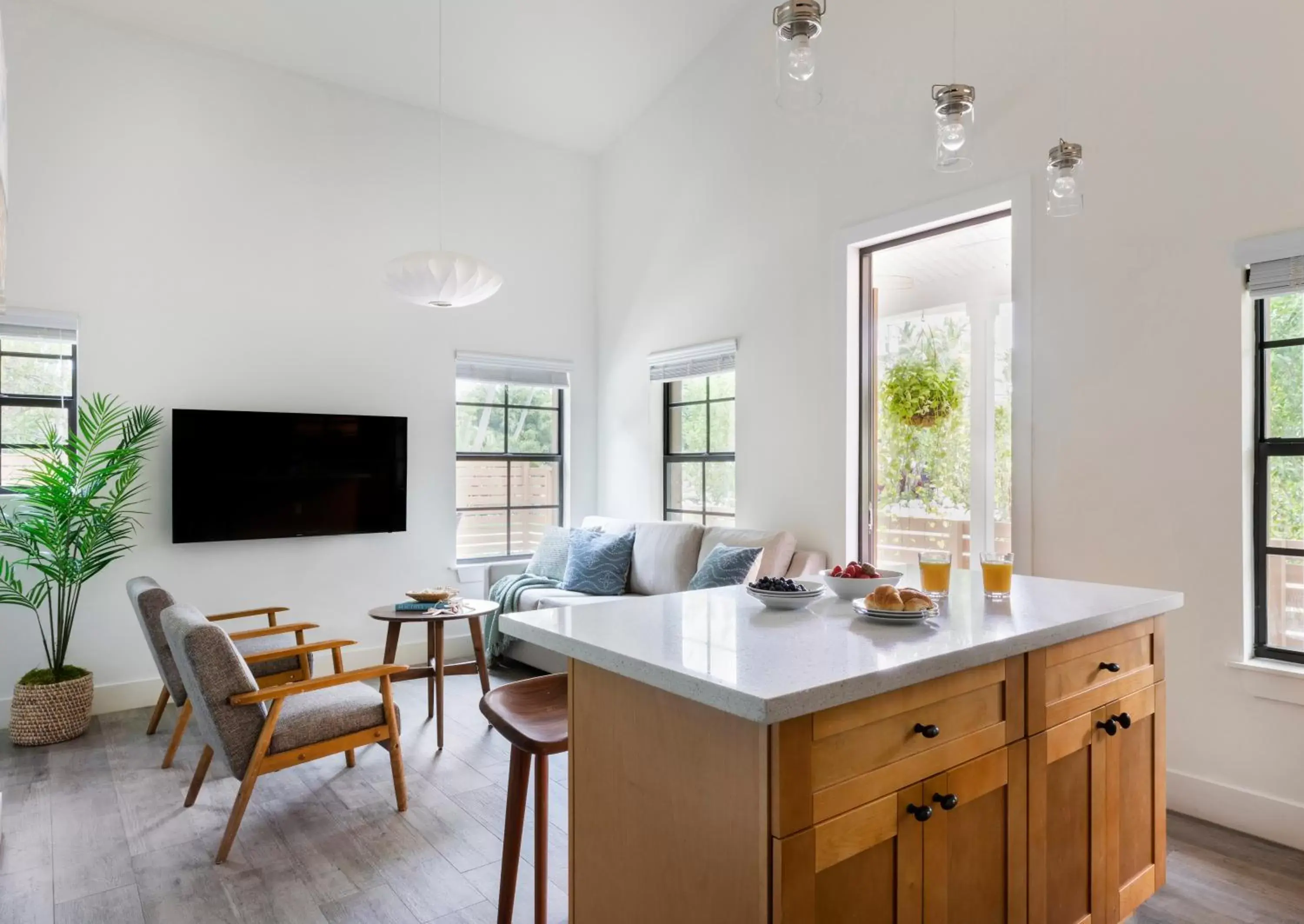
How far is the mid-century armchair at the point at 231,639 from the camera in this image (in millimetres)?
3000

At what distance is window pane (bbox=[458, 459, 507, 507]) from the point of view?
17.6 feet

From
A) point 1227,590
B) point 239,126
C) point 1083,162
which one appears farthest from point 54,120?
point 1227,590

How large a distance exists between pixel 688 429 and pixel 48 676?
374 cm

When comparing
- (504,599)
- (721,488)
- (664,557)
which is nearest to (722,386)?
(721,488)

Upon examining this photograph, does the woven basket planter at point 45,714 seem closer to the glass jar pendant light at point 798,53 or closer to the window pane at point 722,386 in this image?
the window pane at point 722,386

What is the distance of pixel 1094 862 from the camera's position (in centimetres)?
186

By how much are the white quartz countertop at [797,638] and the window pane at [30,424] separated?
3550mm

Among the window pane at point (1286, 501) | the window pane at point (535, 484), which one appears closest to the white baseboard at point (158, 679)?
the window pane at point (535, 484)

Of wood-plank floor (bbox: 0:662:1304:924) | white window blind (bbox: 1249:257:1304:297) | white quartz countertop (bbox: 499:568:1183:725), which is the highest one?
white window blind (bbox: 1249:257:1304:297)

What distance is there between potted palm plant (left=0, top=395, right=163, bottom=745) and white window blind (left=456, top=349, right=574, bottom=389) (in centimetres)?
189

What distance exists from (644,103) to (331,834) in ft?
15.7

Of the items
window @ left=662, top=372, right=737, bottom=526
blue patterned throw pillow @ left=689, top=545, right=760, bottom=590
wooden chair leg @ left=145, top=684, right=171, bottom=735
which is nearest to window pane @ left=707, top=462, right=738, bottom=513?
window @ left=662, top=372, right=737, bottom=526

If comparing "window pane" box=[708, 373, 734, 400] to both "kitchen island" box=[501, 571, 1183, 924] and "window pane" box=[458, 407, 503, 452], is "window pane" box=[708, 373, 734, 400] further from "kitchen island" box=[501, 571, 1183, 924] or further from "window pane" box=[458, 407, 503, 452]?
"kitchen island" box=[501, 571, 1183, 924]

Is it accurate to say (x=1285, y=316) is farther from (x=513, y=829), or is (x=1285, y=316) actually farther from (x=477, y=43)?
(x=477, y=43)
